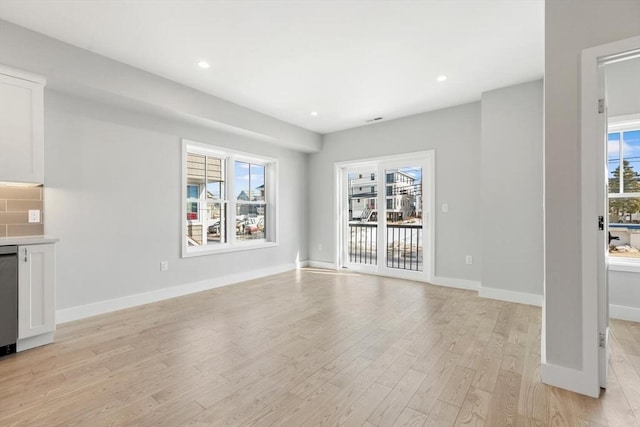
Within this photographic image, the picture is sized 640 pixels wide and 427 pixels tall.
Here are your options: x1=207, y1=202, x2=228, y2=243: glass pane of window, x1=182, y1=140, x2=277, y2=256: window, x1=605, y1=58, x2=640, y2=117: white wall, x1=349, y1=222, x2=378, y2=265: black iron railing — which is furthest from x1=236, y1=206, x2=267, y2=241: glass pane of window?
x1=605, y1=58, x2=640, y2=117: white wall

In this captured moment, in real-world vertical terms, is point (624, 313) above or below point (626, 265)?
below

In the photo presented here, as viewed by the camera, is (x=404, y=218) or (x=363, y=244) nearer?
(x=404, y=218)

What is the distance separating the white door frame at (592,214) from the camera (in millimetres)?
1834

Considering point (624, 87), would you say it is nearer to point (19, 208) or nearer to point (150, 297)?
point (150, 297)

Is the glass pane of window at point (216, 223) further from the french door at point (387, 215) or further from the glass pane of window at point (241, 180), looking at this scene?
the french door at point (387, 215)

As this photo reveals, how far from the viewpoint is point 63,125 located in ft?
10.5

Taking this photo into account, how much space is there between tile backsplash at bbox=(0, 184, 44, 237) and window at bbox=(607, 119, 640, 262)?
245 inches

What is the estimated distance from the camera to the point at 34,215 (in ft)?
9.75

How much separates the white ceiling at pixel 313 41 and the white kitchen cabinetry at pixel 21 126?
498 mm

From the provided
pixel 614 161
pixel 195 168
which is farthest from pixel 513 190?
pixel 195 168

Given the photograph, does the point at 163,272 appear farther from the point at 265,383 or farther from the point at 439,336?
the point at 439,336

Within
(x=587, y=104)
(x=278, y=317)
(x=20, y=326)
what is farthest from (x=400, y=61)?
(x=20, y=326)

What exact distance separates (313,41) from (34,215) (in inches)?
132

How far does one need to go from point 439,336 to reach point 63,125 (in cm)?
454
